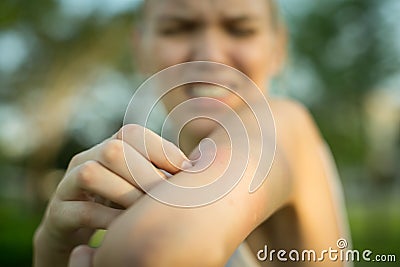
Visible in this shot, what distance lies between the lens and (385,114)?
1818 mm

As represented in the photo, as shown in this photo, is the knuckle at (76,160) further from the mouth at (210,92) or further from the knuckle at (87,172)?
the mouth at (210,92)

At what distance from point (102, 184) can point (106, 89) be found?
1446 millimetres

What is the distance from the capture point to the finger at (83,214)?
0.27 metres

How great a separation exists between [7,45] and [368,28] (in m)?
1.34

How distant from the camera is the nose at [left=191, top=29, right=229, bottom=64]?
44 centimetres

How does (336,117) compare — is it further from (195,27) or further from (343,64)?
(195,27)

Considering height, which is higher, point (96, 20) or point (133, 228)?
point (96, 20)

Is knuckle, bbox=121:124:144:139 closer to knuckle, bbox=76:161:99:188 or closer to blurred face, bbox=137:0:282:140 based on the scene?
knuckle, bbox=76:161:99:188

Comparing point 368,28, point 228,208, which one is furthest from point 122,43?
point 228,208

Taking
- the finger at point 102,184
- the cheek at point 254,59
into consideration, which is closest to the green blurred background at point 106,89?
the cheek at point 254,59

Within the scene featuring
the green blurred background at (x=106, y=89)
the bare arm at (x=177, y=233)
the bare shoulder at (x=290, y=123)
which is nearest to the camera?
the bare arm at (x=177, y=233)

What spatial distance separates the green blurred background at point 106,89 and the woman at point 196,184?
1.13 metres

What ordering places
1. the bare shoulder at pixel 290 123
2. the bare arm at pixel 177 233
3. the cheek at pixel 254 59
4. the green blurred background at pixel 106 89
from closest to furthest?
1. the bare arm at pixel 177 233
2. the bare shoulder at pixel 290 123
3. the cheek at pixel 254 59
4. the green blurred background at pixel 106 89

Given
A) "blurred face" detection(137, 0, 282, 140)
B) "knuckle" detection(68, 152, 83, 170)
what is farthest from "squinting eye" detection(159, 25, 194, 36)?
"knuckle" detection(68, 152, 83, 170)
